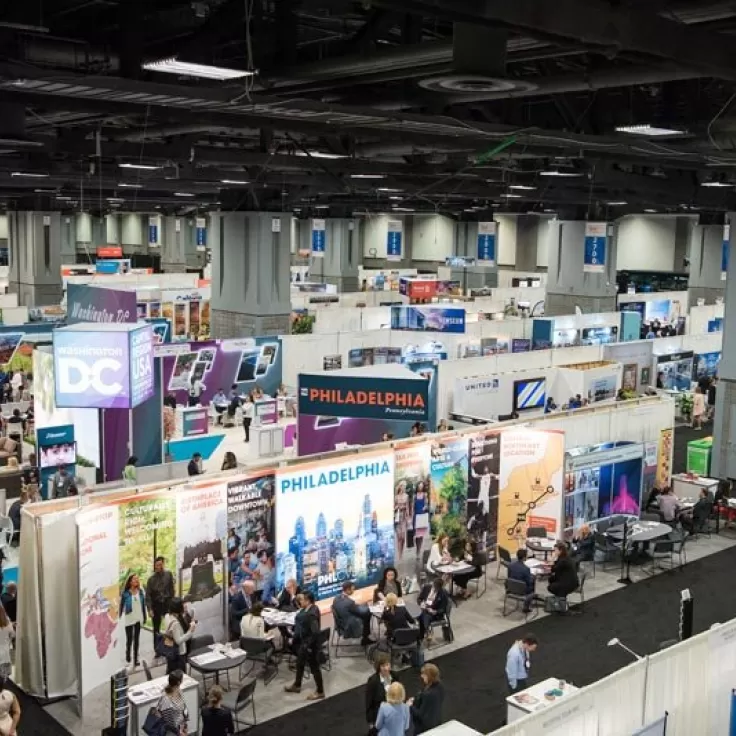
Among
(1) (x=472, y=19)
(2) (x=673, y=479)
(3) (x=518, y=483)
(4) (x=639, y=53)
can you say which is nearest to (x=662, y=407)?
(2) (x=673, y=479)

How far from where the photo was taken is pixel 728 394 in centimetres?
1742

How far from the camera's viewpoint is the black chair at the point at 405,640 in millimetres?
9742

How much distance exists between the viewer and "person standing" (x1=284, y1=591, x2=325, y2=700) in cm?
936

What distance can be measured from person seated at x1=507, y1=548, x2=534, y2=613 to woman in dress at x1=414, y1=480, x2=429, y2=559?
1391mm

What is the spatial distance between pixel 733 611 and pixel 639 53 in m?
8.41

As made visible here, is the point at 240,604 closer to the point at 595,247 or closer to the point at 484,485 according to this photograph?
the point at 484,485

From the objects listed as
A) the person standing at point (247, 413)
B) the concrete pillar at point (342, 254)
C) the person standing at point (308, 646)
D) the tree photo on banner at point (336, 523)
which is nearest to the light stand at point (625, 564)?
the tree photo on banner at point (336, 523)

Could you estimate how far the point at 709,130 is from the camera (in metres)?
10.1

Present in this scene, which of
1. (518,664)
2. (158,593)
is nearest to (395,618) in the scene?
(518,664)

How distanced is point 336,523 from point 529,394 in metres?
9.80

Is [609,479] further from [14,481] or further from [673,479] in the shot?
[14,481]

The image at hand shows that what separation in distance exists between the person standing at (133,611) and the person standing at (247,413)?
1058 centimetres

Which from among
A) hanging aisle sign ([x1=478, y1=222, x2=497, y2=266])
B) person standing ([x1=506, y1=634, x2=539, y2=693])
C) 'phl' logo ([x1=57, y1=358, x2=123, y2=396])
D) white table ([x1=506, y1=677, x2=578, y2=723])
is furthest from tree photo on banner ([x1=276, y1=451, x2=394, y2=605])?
hanging aisle sign ([x1=478, y1=222, x2=497, y2=266])

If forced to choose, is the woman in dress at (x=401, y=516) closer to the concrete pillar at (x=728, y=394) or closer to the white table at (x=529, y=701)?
the white table at (x=529, y=701)
